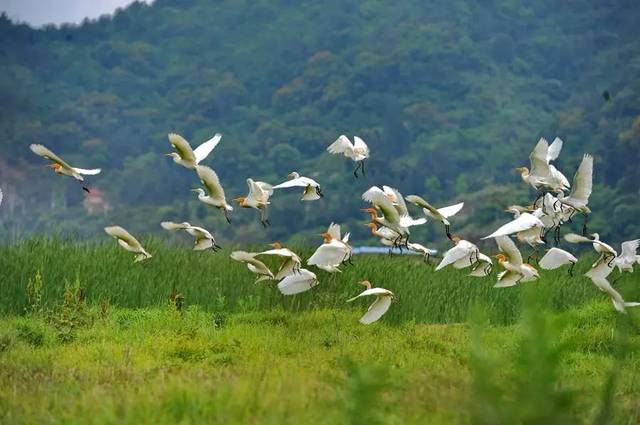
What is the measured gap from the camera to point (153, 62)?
8288 cm

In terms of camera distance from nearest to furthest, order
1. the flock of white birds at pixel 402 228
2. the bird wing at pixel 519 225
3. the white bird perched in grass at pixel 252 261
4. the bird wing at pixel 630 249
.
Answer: the bird wing at pixel 519 225
the flock of white birds at pixel 402 228
the white bird perched in grass at pixel 252 261
the bird wing at pixel 630 249

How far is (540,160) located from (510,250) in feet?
2.56

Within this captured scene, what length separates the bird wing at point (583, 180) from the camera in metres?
9.17

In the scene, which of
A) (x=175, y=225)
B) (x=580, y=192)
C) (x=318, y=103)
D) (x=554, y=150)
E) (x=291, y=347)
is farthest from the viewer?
(x=318, y=103)

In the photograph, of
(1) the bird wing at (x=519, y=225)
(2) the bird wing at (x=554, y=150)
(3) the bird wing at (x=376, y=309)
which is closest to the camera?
(1) the bird wing at (x=519, y=225)

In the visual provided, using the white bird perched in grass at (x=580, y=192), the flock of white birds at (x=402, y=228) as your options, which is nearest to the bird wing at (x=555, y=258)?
the flock of white birds at (x=402, y=228)

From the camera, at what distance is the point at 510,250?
927 centimetres

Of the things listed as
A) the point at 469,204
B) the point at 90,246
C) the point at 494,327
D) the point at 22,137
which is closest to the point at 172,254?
the point at 90,246

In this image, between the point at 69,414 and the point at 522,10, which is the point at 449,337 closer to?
the point at 69,414

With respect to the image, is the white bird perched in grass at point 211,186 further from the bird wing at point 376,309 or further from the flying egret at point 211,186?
the bird wing at point 376,309

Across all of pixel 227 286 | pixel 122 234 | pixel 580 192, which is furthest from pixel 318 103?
pixel 580 192

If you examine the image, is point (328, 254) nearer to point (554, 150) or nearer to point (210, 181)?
point (210, 181)

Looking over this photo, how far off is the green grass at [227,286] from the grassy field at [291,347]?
24mm

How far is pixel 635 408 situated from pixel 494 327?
12.9ft
